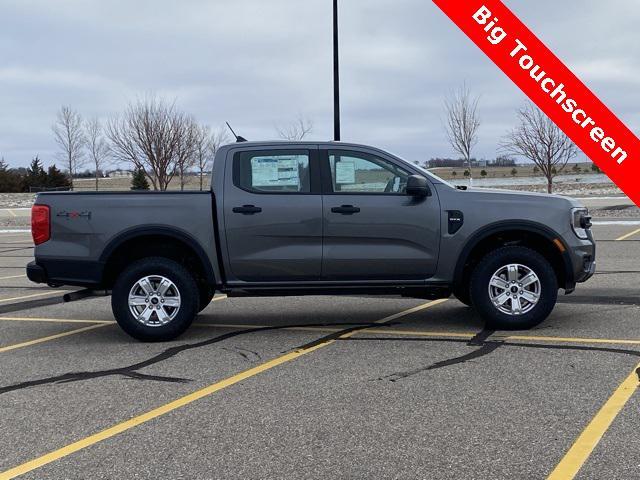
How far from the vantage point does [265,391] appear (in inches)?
198

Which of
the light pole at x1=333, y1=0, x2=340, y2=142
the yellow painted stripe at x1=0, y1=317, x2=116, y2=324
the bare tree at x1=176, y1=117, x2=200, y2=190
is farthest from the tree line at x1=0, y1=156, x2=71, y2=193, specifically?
the yellow painted stripe at x1=0, y1=317, x2=116, y2=324

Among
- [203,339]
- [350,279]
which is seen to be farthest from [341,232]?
[203,339]

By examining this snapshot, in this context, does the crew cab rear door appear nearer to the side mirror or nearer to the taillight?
the side mirror

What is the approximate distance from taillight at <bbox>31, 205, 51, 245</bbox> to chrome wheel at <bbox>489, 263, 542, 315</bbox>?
4419 mm

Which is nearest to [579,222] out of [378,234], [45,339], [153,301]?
[378,234]

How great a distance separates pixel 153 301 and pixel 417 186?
2800 mm

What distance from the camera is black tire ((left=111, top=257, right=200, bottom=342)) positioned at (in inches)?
265

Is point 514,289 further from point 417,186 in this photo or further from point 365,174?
point 365,174

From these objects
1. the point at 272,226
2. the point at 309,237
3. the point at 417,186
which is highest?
the point at 417,186

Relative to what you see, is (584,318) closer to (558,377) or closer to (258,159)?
(558,377)

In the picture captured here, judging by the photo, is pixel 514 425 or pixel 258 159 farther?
pixel 258 159

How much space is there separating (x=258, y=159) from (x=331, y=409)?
317 centimetres

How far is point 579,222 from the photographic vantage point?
703 centimetres

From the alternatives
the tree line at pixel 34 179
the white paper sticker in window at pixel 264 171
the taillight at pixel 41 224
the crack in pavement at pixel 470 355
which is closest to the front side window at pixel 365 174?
the white paper sticker in window at pixel 264 171
